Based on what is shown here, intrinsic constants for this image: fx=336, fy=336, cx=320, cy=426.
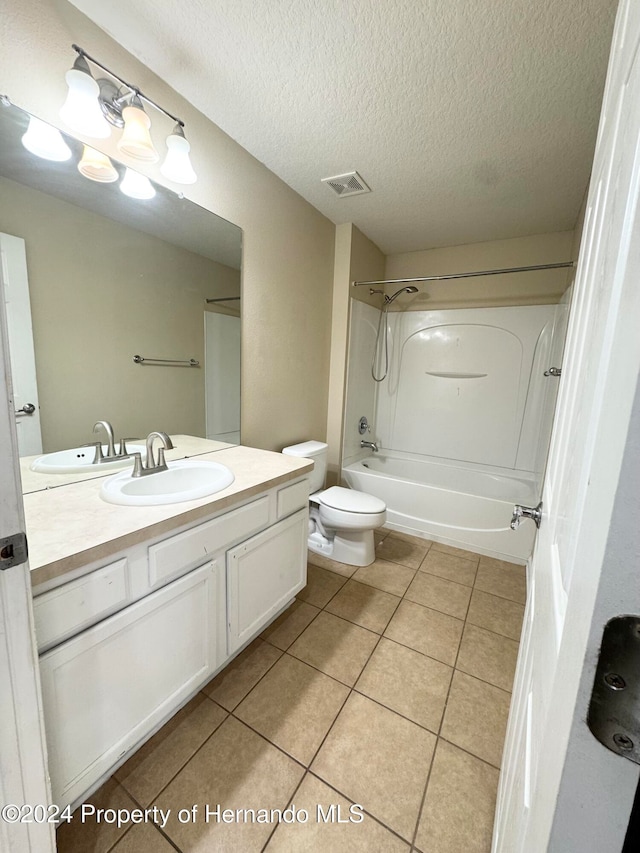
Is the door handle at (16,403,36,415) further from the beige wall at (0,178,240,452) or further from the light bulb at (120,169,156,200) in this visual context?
the light bulb at (120,169,156,200)

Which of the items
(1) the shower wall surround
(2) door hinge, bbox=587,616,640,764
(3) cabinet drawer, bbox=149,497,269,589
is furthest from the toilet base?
(2) door hinge, bbox=587,616,640,764

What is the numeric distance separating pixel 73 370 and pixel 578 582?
153 centimetres

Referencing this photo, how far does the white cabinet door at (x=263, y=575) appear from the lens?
52.9 inches

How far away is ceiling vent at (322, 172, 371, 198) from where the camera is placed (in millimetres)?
1988

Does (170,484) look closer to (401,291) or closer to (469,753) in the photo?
(469,753)

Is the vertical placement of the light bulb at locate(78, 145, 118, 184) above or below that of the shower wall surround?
above

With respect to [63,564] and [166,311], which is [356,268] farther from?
[63,564]

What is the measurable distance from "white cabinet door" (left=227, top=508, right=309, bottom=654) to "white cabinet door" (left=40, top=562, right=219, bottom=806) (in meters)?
0.11

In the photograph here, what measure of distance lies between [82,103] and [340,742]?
234 centimetres

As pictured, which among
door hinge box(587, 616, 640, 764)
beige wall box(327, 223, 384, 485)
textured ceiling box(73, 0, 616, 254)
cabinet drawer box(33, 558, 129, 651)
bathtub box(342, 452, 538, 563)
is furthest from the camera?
beige wall box(327, 223, 384, 485)

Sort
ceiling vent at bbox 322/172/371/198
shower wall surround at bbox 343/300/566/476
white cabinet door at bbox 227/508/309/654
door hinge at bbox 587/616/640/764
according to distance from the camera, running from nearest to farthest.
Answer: door hinge at bbox 587/616/640/764 < white cabinet door at bbox 227/508/309/654 < ceiling vent at bbox 322/172/371/198 < shower wall surround at bbox 343/300/566/476

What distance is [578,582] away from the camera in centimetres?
31

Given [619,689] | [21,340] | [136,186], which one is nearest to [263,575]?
[21,340]

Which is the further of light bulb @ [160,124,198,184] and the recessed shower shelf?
the recessed shower shelf
